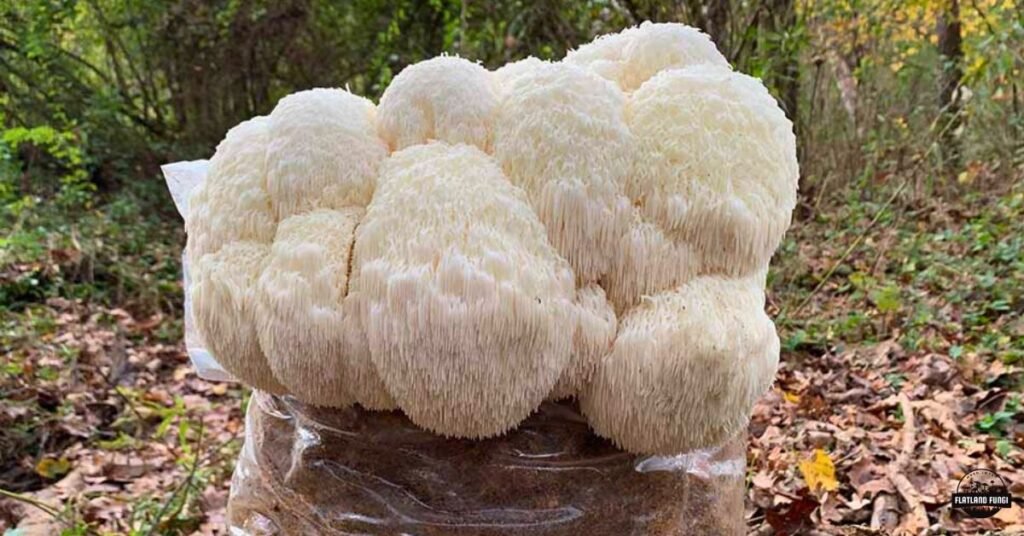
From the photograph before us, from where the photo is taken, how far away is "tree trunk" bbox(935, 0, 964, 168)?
5.20 m

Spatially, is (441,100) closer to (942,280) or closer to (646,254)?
(646,254)

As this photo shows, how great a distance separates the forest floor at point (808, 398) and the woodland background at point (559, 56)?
0.04ft

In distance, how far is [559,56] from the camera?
15.5ft

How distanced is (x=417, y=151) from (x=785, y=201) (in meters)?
0.53

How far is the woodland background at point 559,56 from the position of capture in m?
2.31

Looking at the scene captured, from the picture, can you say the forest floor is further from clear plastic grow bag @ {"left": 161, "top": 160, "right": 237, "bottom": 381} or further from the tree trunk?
the tree trunk

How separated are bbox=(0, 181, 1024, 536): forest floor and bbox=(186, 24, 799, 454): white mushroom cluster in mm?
1045

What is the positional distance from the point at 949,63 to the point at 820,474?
4026mm

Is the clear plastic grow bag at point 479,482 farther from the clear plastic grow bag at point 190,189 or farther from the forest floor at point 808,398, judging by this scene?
the forest floor at point 808,398

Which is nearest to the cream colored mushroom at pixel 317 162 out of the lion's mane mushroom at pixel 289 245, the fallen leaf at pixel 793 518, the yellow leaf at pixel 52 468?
the lion's mane mushroom at pixel 289 245

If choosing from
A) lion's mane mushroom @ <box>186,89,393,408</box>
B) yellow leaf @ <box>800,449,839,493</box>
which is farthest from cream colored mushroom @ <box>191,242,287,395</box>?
yellow leaf @ <box>800,449,839,493</box>

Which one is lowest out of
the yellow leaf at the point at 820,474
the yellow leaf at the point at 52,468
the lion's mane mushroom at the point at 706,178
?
the yellow leaf at the point at 52,468

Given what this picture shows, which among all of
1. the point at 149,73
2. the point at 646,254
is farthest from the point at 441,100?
the point at 149,73

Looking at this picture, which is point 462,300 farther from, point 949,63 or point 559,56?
point 949,63
